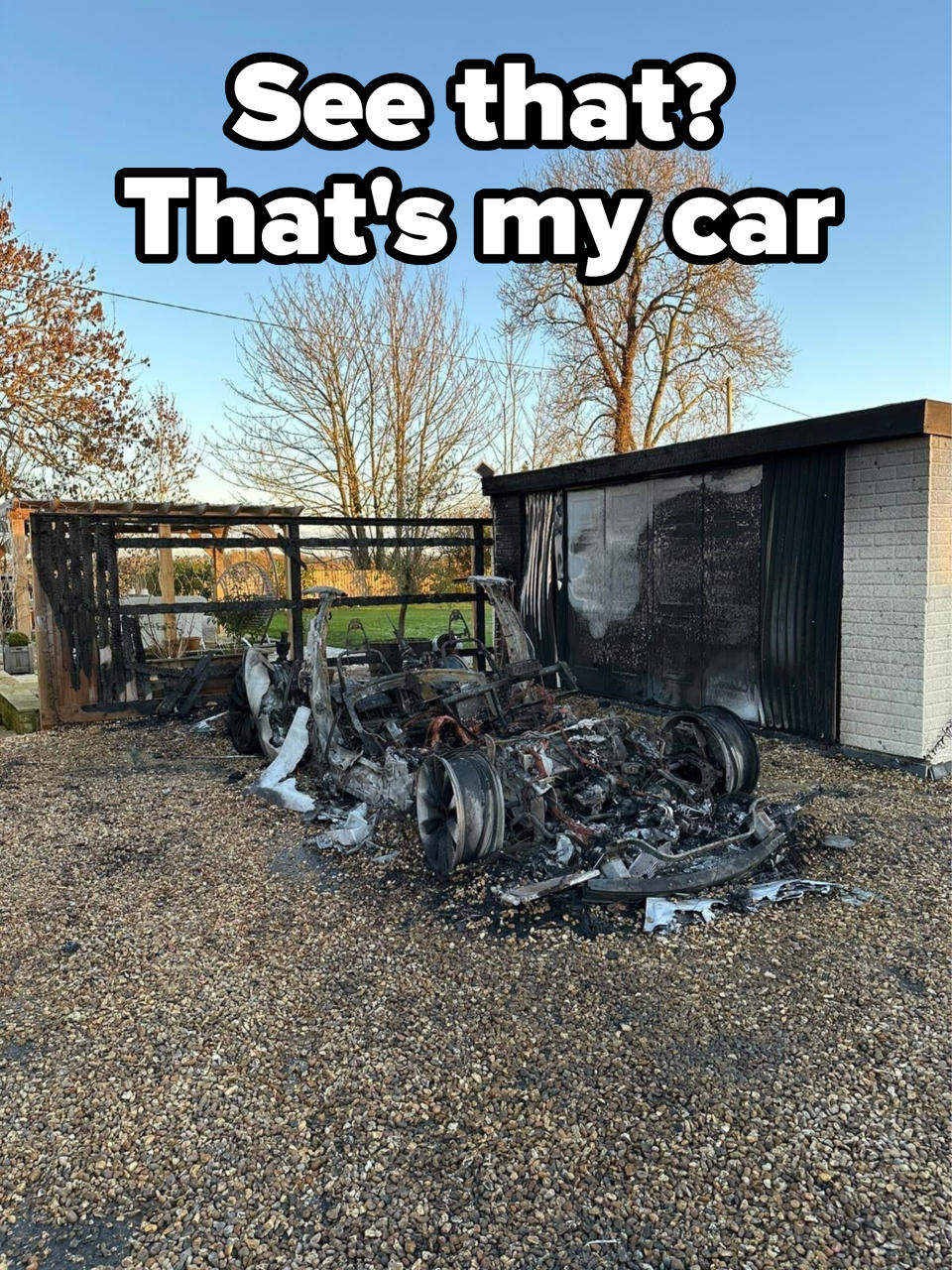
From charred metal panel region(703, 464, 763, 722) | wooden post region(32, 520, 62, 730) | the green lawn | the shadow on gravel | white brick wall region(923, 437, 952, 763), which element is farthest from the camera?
the green lawn

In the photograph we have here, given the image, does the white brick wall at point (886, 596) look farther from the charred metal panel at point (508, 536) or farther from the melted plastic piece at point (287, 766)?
the charred metal panel at point (508, 536)

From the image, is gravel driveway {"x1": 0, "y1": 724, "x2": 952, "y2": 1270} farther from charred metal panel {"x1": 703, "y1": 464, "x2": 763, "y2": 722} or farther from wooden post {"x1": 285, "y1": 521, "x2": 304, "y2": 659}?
wooden post {"x1": 285, "y1": 521, "x2": 304, "y2": 659}

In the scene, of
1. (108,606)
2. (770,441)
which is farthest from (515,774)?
(108,606)

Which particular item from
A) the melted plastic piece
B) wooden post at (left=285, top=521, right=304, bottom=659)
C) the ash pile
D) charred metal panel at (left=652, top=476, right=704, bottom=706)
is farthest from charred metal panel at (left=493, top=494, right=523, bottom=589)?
the melted plastic piece

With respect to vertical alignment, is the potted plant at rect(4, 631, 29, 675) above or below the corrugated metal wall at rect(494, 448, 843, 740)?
below

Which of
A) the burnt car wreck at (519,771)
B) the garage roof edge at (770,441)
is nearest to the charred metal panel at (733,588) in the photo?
the garage roof edge at (770,441)

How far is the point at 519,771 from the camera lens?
4.62 meters

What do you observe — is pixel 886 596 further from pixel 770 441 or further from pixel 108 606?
pixel 108 606

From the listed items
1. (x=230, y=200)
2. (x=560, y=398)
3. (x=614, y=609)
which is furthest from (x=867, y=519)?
(x=560, y=398)

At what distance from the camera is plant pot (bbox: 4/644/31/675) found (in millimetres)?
12148

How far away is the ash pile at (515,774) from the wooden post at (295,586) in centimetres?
288

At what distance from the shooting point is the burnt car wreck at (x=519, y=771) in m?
4.14

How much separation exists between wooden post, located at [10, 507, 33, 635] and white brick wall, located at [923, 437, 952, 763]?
37.2ft

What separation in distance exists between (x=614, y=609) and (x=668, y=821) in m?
5.07
